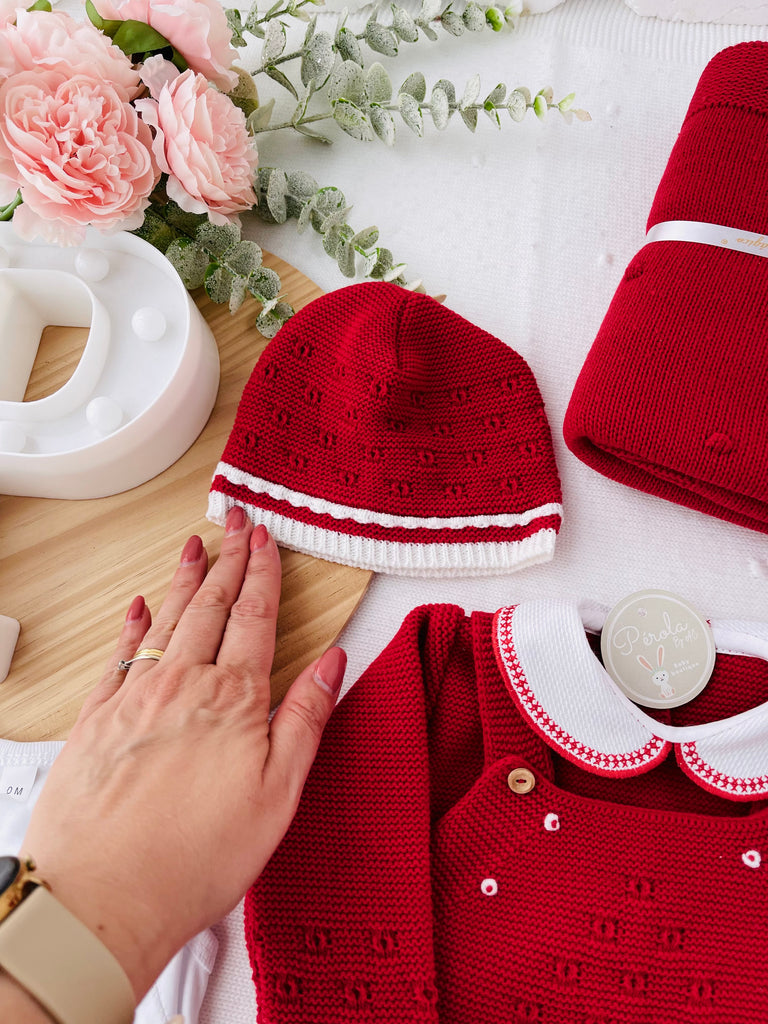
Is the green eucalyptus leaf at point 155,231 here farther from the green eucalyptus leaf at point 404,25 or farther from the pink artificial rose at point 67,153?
the green eucalyptus leaf at point 404,25

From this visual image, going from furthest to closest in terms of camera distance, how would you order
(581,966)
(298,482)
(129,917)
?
(298,482) < (581,966) < (129,917)

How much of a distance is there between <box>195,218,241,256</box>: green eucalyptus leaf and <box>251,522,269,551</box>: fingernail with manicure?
0.97 ft

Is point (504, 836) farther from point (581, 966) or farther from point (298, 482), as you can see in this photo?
point (298, 482)

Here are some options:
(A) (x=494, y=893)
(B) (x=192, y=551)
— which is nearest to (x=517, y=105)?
(B) (x=192, y=551)

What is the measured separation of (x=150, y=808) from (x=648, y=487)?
554 millimetres

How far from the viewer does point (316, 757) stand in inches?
27.0

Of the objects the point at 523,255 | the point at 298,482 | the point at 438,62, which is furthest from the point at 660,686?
the point at 438,62

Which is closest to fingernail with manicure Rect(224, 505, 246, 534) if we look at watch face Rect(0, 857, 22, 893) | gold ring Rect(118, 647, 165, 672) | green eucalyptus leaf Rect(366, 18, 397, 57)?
gold ring Rect(118, 647, 165, 672)

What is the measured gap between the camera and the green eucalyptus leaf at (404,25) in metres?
0.89

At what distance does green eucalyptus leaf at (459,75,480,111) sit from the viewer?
2.80ft

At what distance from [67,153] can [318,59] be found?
0.36 metres

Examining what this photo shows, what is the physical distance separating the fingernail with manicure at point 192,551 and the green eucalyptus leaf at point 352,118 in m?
0.51

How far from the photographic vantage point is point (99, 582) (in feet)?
2.49

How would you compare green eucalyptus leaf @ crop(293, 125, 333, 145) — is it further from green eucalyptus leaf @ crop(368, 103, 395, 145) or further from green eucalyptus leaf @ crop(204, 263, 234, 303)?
green eucalyptus leaf @ crop(204, 263, 234, 303)
